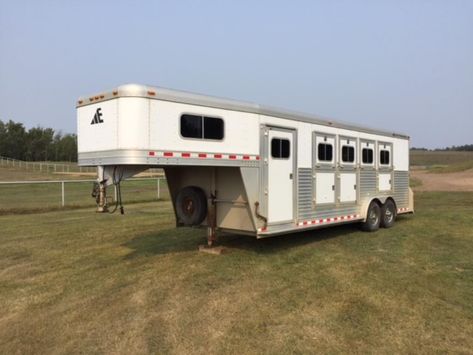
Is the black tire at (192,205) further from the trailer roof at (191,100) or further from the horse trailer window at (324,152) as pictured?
the horse trailer window at (324,152)

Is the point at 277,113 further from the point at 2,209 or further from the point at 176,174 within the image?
the point at 2,209

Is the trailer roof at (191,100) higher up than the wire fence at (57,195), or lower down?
higher up

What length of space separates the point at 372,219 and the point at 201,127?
18.8 feet

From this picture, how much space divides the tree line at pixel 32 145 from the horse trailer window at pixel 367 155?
86590 millimetres

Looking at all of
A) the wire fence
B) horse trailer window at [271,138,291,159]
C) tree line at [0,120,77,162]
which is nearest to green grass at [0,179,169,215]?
the wire fence

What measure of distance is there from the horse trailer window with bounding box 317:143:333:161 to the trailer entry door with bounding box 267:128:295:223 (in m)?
0.93

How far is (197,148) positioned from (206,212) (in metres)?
1.71

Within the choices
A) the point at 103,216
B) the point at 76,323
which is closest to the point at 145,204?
the point at 103,216

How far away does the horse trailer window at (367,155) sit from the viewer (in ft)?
34.2

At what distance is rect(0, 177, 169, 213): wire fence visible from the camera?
16984 mm

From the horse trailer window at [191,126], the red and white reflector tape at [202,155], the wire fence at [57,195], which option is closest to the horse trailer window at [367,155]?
the red and white reflector tape at [202,155]

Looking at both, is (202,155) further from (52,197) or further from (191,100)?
(52,197)

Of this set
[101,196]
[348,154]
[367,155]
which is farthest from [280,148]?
[367,155]

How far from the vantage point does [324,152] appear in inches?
360
